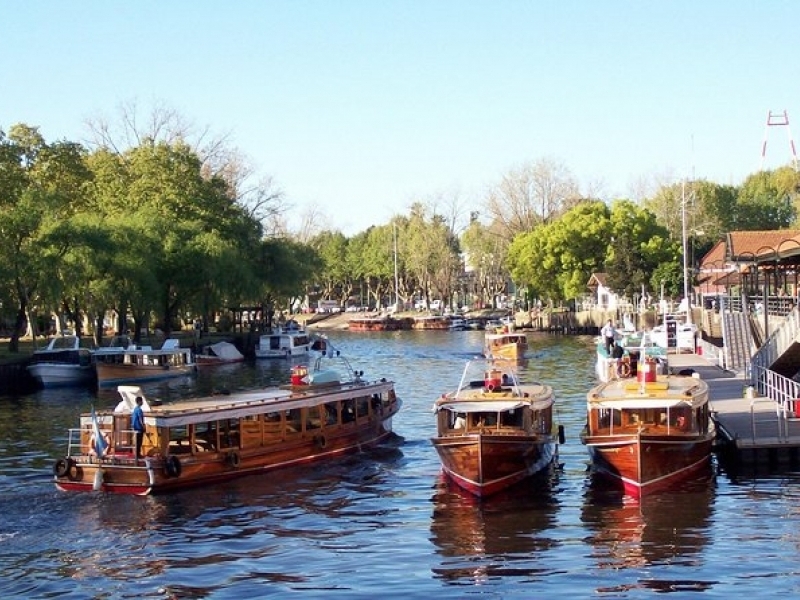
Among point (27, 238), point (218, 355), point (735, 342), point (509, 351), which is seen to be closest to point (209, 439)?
point (735, 342)

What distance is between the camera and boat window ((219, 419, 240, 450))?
111 ft

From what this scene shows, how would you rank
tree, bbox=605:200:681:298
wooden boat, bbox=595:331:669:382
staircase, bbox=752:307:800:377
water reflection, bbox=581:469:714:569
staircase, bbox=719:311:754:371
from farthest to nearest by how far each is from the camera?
tree, bbox=605:200:681:298 → staircase, bbox=719:311:754:371 → wooden boat, bbox=595:331:669:382 → staircase, bbox=752:307:800:377 → water reflection, bbox=581:469:714:569

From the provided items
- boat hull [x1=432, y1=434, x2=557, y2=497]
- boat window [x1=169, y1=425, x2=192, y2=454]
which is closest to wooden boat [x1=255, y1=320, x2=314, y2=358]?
boat window [x1=169, y1=425, x2=192, y2=454]

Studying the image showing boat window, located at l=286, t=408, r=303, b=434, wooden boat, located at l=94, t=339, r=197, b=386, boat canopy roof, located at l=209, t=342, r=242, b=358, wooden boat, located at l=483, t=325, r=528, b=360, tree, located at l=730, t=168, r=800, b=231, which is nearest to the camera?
boat window, located at l=286, t=408, r=303, b=434

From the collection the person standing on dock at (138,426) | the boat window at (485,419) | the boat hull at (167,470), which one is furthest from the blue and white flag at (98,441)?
the boat window at (485,419)

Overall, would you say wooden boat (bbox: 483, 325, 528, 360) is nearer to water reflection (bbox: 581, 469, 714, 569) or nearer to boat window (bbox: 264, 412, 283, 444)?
boat window (bbox: 264, 412, 283, 444)

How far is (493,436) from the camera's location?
2988 centimetres

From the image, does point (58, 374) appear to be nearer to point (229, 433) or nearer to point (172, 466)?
point (229, 433)

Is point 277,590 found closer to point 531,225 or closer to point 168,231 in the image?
point 168,231

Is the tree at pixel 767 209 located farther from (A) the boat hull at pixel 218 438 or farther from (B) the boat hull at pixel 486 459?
(B) the boat hull at pixel 486 459

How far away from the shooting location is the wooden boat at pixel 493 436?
29.7 metres

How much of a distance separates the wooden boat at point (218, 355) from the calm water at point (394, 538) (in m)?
44.3

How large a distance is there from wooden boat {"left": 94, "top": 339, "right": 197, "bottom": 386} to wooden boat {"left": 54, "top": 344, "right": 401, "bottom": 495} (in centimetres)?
2729

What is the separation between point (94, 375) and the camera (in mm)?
67438
